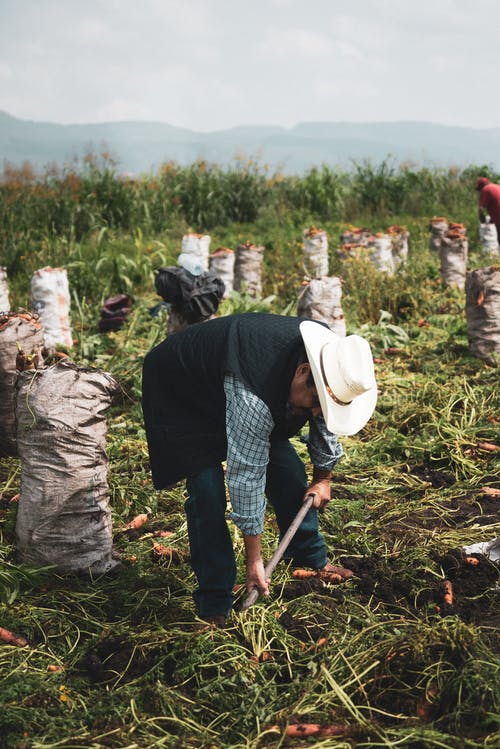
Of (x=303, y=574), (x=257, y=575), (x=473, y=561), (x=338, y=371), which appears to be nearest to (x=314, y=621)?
(x=303, y=574)

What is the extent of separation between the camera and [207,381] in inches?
96.8

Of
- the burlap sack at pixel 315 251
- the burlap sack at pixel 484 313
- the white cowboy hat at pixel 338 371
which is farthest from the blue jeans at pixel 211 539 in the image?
the burlap sack at pixel 315 251

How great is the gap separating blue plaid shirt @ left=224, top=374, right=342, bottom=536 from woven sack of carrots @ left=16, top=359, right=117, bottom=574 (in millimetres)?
944

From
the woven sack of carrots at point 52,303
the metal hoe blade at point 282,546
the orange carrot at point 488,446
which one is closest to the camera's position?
the metal hoe blade at point 282,546

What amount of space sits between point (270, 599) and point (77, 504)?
0.87m

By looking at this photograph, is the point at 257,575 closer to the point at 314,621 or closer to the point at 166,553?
the point at 314,621

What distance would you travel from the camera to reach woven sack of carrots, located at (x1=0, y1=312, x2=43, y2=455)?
4.07 m

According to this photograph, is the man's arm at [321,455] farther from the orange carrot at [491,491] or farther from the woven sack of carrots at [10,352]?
the woven sack of carrots at [10,352]

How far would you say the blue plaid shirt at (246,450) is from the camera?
88.0 inches

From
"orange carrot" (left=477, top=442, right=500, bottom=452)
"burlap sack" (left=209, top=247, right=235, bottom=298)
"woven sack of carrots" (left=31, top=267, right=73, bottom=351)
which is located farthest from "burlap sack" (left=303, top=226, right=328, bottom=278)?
"orange carrot" (left=477, top=442, right=500, bottom=452)

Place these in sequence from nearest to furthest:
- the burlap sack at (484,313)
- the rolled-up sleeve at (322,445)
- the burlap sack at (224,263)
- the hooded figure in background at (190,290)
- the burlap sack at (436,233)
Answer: the rolled-up sleeve at (322,445)
the hooded figure in background at (190,290)
the burlap sack at (484,313)
the burlap sack at (224,263)
the burlap sack at (436,233)

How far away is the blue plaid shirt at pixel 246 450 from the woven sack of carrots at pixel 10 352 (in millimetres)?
2096

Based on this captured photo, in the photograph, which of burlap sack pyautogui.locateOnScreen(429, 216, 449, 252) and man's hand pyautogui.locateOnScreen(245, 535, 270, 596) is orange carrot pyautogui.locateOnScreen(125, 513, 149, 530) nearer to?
man's hand pyautogui.locateOnScreen(245, 535, 270, 596)

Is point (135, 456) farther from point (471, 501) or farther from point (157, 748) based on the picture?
point (157, 748)
